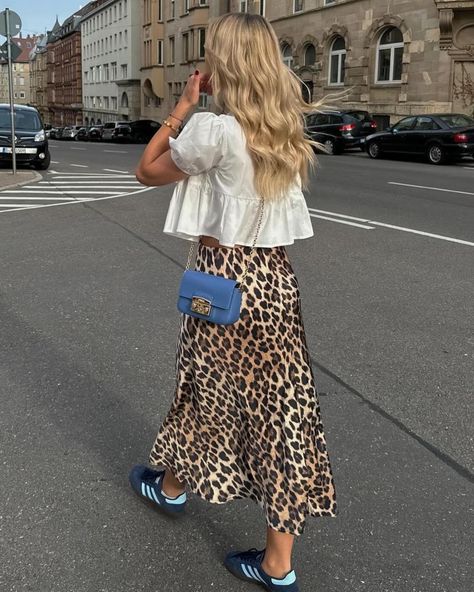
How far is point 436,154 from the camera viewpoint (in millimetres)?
21156

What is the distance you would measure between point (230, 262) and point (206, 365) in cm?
37

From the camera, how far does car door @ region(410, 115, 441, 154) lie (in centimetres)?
2128

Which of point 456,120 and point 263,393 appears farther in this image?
point 456,120

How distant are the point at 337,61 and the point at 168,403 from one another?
34.5 meters

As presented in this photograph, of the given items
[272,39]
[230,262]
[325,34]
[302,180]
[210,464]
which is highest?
[325,34]

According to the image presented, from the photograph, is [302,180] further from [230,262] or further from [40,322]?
[40,322]

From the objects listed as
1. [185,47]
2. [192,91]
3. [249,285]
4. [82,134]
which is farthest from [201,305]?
[185,47]

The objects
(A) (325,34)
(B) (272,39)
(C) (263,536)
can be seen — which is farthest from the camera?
(A) (325,34)

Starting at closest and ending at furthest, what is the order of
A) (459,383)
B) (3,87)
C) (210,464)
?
(210,464), (459,383), (3,87)

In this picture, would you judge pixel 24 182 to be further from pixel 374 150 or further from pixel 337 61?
pixel 337 61

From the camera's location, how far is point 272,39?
2.12 meters

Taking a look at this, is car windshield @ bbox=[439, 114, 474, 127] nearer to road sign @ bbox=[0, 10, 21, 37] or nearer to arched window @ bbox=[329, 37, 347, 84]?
road sign @ bbox=[0, 10, 21, 37]

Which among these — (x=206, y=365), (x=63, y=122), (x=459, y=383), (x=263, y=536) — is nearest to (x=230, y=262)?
(x=206, y=365)

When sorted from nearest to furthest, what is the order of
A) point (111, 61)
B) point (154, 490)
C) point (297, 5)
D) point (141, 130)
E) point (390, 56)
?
1. point (154, 490)
2. point (390, 56)
3. point (297, 5)
4. point (141, 130)
5. point (111, 61)
